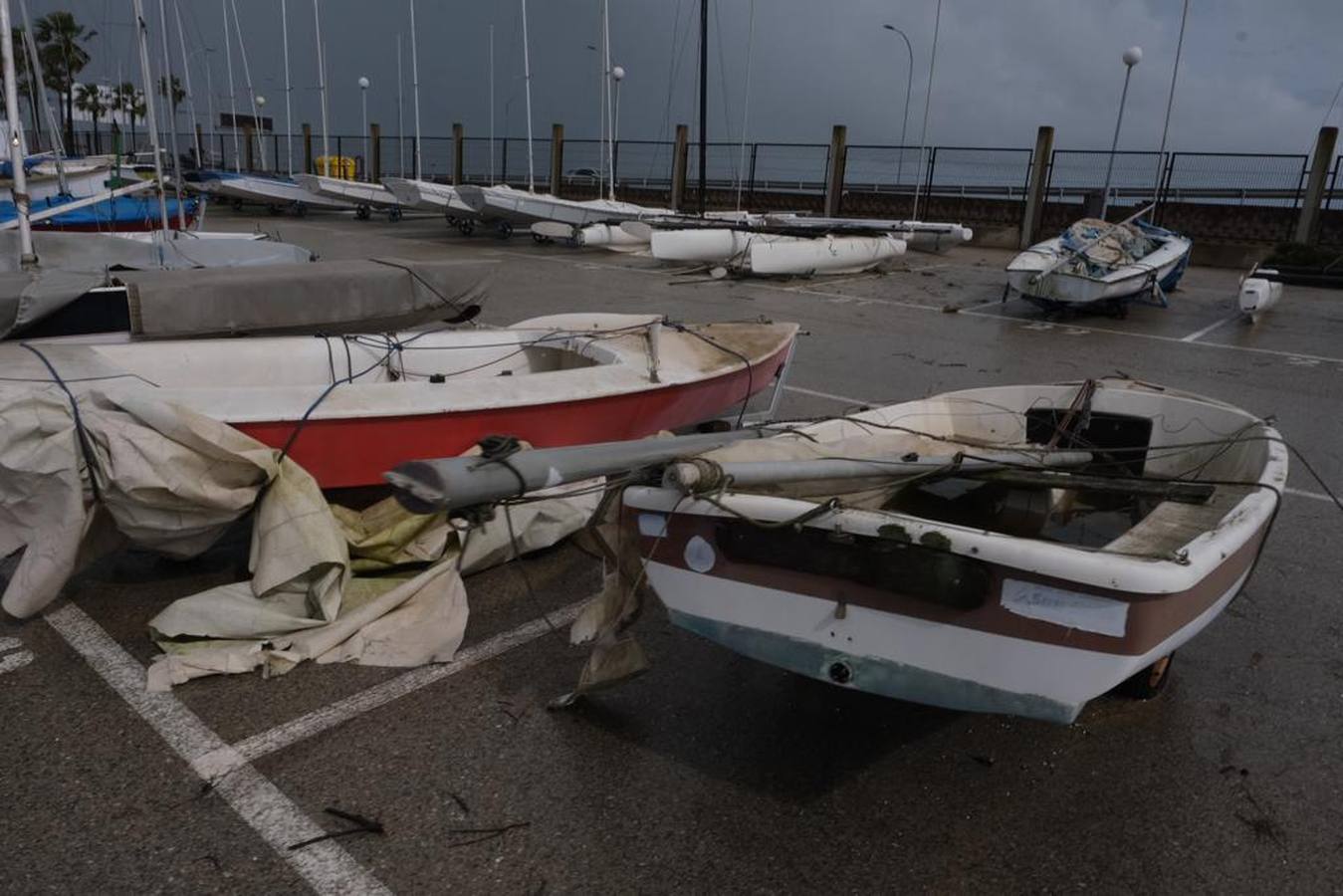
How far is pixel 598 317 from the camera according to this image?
6.84 metres

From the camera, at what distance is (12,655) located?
3.76 meters

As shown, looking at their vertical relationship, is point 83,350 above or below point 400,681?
above

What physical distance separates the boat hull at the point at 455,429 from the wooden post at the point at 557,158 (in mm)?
29336

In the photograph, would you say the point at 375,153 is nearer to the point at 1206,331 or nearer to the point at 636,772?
the point at 1206,331

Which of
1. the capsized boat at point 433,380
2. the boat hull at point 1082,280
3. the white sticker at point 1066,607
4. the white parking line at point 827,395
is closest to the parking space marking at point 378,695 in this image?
the capsized boat at point 433,380

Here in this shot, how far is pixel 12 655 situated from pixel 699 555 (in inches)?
113

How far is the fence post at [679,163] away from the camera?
30058mm

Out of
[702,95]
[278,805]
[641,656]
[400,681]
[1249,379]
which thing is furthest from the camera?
[702,95]

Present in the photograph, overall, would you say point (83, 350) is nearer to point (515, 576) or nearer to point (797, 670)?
point (515, 576)

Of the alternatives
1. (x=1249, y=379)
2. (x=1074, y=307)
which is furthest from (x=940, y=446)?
(x=1074, y=307)

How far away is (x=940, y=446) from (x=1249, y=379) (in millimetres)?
→ 7451

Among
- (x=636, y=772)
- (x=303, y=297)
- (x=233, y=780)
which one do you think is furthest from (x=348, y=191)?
(x=636, y=772)

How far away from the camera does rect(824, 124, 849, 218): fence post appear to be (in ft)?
91.2

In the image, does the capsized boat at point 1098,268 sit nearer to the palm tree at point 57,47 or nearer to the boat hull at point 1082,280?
the boat hull at point 1082,280
